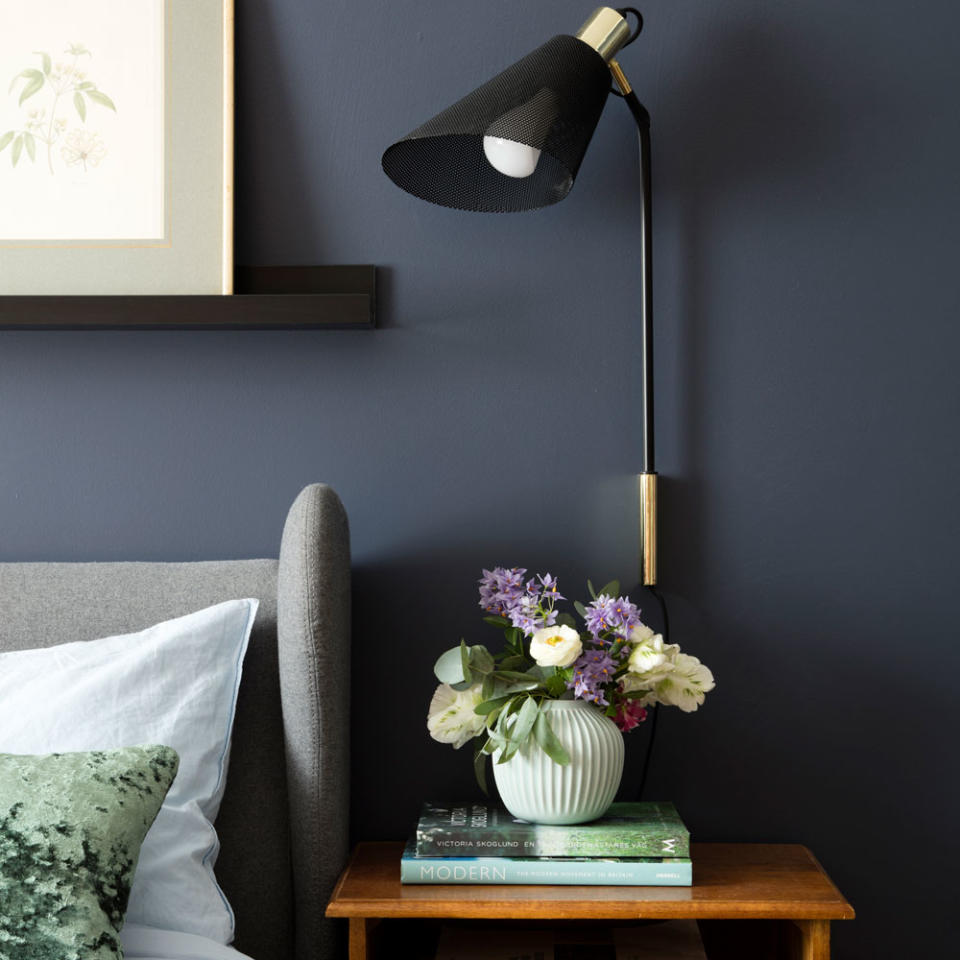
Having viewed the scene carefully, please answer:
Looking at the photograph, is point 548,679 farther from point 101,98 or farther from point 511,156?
point 101,98

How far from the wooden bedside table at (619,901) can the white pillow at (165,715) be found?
16 cm

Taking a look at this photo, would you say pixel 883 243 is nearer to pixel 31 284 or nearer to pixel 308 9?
pixel 308 9

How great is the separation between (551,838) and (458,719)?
0.18 meters

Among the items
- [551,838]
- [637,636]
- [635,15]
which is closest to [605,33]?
[635,15]

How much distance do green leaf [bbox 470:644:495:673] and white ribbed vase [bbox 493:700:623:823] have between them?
0.28 ft

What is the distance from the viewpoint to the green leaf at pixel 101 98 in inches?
56.1

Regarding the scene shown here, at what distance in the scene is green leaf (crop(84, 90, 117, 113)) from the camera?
4.67ft

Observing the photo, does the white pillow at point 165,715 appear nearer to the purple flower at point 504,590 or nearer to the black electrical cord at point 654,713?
the purple flower at point 504,590

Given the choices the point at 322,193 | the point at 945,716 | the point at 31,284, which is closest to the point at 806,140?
the point at 322,193

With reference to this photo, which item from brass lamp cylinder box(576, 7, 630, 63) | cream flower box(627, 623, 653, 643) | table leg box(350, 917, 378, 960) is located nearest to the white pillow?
table leg box(350, 917, 378, 960)

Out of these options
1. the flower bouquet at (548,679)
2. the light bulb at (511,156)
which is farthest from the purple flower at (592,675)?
the light bulb at (511,156)

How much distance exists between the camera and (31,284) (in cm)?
143

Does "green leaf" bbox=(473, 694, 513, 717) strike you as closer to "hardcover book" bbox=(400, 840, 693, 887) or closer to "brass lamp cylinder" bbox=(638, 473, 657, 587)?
"hardcover book" bbox=(400, 840, 693, 887)

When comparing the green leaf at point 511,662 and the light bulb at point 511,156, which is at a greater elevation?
the light bulb at point 511,156
